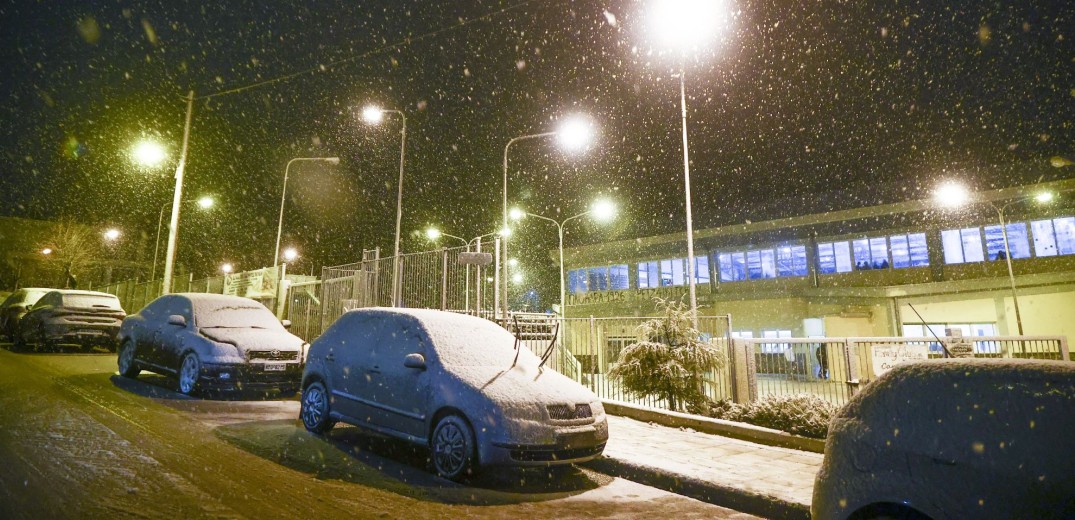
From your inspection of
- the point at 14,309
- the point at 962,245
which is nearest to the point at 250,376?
the point at 14,309

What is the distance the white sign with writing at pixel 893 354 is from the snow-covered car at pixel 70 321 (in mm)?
18552

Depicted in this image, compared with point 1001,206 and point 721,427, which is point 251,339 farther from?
point 1001,206

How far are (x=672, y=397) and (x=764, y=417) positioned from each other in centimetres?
183

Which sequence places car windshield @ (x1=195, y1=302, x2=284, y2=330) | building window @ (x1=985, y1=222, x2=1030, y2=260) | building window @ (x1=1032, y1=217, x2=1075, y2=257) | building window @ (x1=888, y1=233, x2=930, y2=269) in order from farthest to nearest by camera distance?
building window @ (x1=888, y1=233, x2=930, y2=269) → building window @ (x1=985, y1=222, x2=1030, y2=260) → building window @ (x1=1032, y1=217, x2=1075, y2=257) → car windshield @ (x1=195, y1=302, x2=284, y2=330)

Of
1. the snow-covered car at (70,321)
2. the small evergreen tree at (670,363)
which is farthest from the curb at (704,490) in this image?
the snow-covered car at (70,321)

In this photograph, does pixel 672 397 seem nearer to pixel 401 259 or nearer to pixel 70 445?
pixel 401 259

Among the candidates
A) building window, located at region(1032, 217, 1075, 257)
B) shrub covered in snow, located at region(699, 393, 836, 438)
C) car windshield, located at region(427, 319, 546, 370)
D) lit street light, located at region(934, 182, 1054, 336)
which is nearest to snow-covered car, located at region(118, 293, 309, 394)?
car windshield, located at region(427, 319, 546, 370)

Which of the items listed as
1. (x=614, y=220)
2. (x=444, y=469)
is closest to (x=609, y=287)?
(x=614, y=220)

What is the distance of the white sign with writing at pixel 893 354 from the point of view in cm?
899

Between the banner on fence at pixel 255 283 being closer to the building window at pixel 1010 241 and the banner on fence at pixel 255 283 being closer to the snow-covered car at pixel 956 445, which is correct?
the snow-covered car at pixel 956 445

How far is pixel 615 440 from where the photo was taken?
7457 mm

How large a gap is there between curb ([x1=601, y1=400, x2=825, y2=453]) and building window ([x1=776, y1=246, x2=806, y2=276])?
23.3 m

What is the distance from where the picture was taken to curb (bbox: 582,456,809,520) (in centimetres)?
484

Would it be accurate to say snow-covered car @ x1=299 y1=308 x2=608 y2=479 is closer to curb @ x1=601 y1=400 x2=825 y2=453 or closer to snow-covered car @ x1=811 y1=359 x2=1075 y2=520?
snow-covered car @ x1=811 y1=359 x2=1075 y2=520
